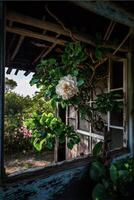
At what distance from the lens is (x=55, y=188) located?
1.68m

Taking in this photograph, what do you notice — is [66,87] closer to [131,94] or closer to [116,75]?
[131,94]

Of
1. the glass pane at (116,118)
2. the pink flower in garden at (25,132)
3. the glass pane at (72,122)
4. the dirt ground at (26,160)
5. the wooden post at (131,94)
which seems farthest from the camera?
the pink flower in garden at (25,132)

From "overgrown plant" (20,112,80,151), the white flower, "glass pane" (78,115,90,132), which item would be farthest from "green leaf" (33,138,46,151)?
"glass pane" (78,115,90,132)

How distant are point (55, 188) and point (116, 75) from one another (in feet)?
5.79

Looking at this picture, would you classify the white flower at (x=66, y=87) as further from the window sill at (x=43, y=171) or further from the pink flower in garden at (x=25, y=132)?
the pink flower in garden at (x=25, y=132)

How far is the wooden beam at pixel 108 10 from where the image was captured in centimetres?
132

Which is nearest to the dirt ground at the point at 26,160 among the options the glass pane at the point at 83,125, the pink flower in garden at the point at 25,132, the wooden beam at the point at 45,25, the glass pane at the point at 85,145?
the pink flower in garden at the point at 25,132

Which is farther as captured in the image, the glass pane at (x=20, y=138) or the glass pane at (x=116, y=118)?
the glass pane at (x=20, y=138)

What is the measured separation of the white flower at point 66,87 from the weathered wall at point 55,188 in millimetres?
630

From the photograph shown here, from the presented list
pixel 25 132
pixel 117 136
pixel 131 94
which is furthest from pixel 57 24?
pixel 25 132

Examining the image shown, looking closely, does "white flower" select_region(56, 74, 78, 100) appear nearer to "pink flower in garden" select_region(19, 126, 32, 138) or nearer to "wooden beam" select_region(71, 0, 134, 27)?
"wooden beam" select_region(71, 0, 134, 27)

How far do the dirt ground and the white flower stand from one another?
3.46m

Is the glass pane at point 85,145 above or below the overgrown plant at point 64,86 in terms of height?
below

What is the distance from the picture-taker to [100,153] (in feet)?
6.97
